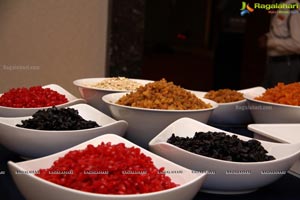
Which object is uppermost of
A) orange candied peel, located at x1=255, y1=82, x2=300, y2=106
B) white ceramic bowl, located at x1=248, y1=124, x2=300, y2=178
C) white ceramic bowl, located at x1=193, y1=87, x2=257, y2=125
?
orange candied peel, located at x1=255, y1=82, x2=300, y2=106

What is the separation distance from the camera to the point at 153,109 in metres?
1.35

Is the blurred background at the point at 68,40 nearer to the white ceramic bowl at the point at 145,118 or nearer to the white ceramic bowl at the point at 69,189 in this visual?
the white ceramic bowl at the point at 145,118

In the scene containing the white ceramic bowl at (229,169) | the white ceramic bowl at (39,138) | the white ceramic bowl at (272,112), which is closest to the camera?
the white ceramic bowl at (229,169)

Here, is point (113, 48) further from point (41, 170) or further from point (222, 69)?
point (41, 170)

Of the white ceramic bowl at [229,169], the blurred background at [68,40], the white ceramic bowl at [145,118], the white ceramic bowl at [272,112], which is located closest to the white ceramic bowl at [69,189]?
the white ceramic bowl at [229,169]

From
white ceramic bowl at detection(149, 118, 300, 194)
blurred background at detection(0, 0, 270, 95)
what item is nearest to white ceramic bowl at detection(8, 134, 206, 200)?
white ceramic bowl at detection(149, 118, 300, 194)

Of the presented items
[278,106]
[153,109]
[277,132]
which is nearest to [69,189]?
[153,109]

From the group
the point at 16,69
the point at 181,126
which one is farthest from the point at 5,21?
the point at 181,126

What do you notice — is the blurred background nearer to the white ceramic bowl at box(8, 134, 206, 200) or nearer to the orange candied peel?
the orange candied peel

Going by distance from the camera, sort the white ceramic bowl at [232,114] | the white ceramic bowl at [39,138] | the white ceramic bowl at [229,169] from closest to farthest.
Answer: the white ceramic bowl at [229,169]
the white ceramic bowl at [39,138]
the white ceramic bowl at [232,114]

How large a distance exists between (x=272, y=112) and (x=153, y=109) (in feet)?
1.61

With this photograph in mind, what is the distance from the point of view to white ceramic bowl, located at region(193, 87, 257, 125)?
170 centimetres

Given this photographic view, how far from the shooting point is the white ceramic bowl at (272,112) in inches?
61.7

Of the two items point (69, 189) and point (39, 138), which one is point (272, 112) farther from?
point (69, 189)
